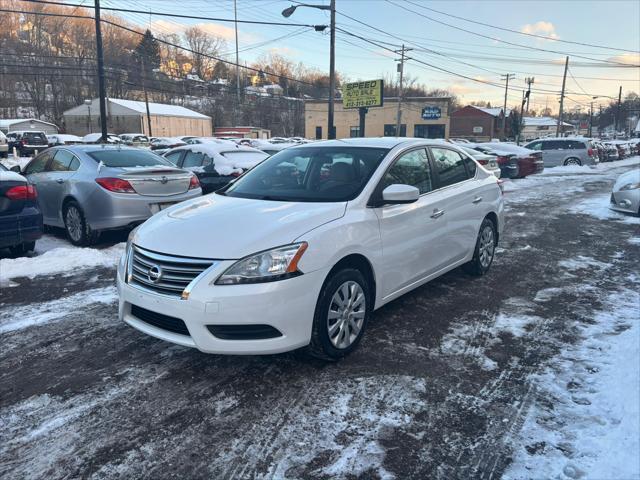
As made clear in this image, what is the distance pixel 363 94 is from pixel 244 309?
104ft

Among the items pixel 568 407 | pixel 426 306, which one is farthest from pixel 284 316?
pixel 426 306

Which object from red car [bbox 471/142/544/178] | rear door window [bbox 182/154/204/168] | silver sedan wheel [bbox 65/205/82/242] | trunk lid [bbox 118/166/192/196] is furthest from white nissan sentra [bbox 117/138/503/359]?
red car [bbox 471/142/544/178]

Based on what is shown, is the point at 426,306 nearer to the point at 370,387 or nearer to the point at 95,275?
the point at 370,387

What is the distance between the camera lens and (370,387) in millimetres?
3305

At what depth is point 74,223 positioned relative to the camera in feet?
24.3

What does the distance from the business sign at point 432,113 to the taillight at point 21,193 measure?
54682 mm

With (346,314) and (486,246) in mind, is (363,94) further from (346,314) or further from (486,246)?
(346,314)


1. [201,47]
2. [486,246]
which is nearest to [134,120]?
[201,47]

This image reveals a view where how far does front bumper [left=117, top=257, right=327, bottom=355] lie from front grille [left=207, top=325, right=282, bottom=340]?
23 mm

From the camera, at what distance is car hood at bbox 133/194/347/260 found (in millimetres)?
3201

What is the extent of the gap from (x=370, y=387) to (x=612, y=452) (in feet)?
4.70

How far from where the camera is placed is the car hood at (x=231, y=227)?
3.20 metres

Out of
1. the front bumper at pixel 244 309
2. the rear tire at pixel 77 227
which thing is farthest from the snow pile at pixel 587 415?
the rear tire at pixel 77 227

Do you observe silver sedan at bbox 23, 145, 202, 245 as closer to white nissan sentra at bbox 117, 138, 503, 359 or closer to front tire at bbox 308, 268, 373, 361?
white nissan sentra at bbox 117, 138, 503, 359
